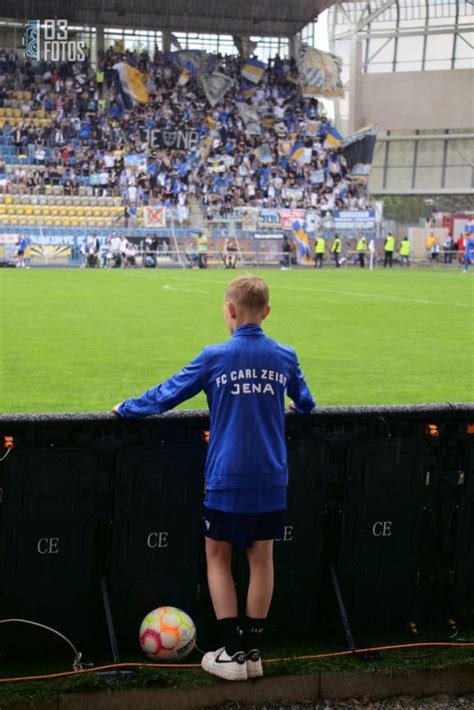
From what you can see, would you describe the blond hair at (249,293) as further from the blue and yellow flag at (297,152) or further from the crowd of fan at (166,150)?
the blue and yellow flag at (297,152)

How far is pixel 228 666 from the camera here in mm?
4246

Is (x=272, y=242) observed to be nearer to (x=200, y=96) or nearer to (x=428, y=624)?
(x=200, y=96)

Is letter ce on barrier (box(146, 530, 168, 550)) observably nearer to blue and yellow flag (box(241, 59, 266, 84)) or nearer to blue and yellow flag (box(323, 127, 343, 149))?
blue and yellow flag (box(323, 127, 343, 149))

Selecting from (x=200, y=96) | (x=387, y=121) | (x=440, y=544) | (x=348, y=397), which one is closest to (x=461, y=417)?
(x=440, y=544)

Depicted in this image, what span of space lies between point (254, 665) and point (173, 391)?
3.96 feet

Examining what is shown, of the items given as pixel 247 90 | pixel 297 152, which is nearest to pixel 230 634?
pixel 297 152

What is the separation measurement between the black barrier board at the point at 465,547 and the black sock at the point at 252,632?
3.57 feet

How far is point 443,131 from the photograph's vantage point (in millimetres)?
72312

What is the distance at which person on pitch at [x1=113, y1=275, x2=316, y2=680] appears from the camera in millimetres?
4109

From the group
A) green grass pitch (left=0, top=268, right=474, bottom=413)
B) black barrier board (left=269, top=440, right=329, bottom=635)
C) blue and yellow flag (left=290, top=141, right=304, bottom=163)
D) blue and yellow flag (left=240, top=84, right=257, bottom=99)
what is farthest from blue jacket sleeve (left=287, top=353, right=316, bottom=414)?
blue and yellow flag (left=240, top=84, right=257, bottom=99)

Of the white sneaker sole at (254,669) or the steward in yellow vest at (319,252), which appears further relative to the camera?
the steward in yellow vest at (319,252)

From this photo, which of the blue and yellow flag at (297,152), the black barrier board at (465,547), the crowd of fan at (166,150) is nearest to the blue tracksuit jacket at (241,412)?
the black barrier board at (465,547)

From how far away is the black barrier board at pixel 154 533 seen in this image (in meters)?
4.43

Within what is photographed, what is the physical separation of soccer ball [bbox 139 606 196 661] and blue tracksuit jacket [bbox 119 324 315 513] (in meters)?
0.66
